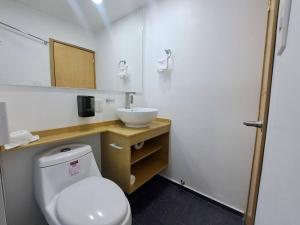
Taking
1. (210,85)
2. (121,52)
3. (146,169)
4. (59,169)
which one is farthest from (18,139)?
(210,85)

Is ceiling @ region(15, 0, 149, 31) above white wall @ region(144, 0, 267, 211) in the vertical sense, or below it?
above

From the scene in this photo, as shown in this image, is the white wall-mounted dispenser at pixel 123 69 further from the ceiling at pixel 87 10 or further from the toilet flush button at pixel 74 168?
the toilet flush button at pixel 74 168

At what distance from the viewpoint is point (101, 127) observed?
4.69 feet

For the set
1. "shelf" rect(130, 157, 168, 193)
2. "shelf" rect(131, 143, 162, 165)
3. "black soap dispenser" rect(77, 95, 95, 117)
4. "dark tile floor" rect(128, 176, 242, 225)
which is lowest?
"dark tile floor" rect(128, 176, 242, 225)

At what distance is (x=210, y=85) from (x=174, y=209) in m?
1.24

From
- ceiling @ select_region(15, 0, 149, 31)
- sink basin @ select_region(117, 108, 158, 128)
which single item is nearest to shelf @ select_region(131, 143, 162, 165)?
sink basin @ select_region(117, 108, 158, 128)

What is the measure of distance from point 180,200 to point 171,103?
1041mm

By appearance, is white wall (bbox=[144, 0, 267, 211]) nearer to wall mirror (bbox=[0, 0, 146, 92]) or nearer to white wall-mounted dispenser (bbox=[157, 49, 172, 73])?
white wall-mounted dispenser (bbox=[157, 49, 172, 73])

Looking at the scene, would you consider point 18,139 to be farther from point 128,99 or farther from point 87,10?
point 87,10

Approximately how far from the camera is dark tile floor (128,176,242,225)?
1.26 meters

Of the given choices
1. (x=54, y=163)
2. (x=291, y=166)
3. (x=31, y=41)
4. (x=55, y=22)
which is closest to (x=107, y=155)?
(x=54, y=163)

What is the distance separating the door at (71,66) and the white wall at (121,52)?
96 mm

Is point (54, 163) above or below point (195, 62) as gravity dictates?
below

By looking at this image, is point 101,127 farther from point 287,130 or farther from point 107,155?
point 287,130
